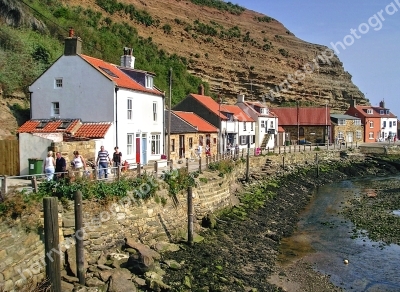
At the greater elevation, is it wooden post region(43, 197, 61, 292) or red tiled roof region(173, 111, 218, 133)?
red tiled roof region(173, 111, 218, 133)

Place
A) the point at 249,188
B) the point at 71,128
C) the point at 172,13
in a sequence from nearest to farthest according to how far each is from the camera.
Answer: the point at 71,128 < the point at 249,188 < the point at 172,13

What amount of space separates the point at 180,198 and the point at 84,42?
35619 millimetres

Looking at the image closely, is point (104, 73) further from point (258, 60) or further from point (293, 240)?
point (258, 60)

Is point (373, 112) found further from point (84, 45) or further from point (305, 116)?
point (84, 45)

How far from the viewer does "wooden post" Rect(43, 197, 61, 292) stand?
1259 centimetres

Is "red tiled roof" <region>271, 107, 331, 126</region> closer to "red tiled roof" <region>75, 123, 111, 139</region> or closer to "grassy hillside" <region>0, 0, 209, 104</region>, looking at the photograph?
"grassy hillside" <region>0, 0, 209, 104</region>

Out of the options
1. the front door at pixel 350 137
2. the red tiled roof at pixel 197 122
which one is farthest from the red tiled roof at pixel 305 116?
the red tiled roof at pixel 197 122

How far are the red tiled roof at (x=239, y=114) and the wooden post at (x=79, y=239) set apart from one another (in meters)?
38.2

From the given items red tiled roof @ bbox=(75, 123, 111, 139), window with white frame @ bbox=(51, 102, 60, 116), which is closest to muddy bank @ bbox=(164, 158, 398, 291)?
red tiled roof @ bbox=(75, 123, 111, 139)

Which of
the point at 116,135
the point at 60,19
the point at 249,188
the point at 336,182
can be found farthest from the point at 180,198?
the point at 60,19

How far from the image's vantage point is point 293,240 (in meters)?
24.9

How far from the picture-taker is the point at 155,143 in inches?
1219

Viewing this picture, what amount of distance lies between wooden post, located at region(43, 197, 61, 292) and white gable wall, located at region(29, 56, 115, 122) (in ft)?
43.9

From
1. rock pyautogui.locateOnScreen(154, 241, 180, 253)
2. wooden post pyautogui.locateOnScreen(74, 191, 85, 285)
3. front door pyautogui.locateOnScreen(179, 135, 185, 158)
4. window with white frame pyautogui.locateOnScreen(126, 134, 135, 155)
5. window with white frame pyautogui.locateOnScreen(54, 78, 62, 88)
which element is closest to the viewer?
wooden post pyautogui.locateOnScreen(74, 191, 85, 285)
